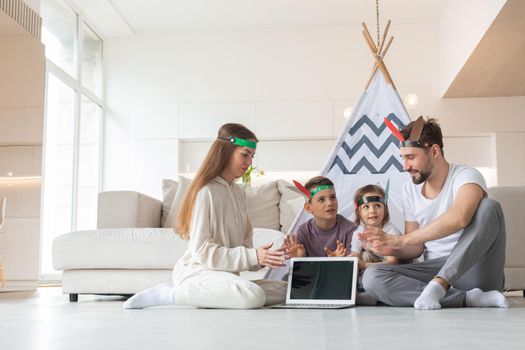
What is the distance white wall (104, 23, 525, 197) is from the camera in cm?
766

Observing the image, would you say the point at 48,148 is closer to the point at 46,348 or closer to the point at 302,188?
the point at 302,188

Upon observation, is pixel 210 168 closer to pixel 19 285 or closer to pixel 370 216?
pixel 370 216

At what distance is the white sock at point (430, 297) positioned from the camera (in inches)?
100

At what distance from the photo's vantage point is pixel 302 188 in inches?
135

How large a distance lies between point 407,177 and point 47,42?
14.4ft

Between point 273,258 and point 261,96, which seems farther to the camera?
point 261,96

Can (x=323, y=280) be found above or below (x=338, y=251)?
below

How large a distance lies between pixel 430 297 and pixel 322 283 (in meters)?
0.50

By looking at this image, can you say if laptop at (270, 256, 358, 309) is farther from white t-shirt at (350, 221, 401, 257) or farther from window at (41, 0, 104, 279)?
window at (41, 0, 104, 279)

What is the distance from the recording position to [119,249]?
3789 mm

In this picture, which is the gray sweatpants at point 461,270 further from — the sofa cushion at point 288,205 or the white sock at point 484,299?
the sofa cushion at point 288,205

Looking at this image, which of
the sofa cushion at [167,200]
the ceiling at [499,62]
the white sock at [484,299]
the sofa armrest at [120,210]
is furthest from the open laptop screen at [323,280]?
the ceiling at [499,62]

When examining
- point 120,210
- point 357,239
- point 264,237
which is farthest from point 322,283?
point 120,210

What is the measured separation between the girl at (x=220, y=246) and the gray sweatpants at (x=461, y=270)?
43 cm
